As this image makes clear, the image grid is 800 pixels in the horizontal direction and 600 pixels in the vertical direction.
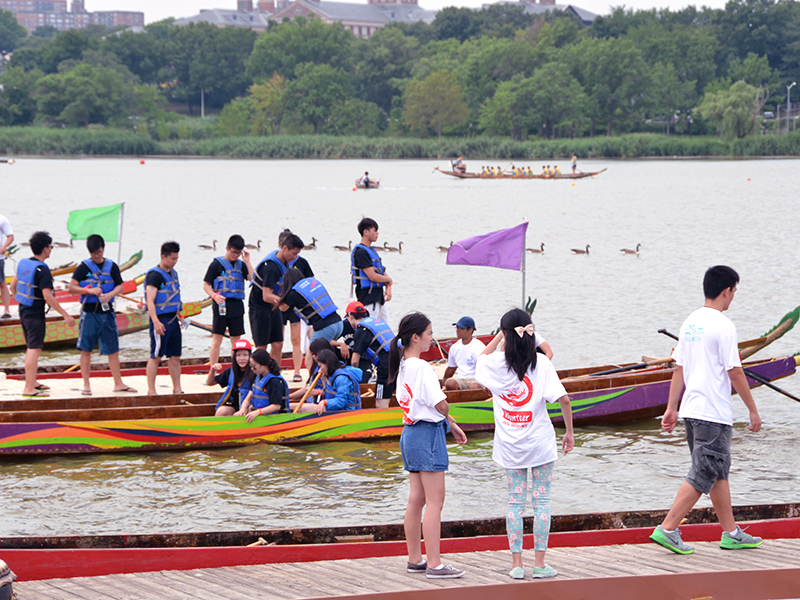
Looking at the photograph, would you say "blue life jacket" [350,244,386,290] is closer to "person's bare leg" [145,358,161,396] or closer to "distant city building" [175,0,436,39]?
"person's bare leg" [145,358,161,396]

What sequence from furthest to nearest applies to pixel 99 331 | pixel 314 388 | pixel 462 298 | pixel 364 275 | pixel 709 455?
pixel 462 298, pixel 364 275, pixel 99 331, pixel 314 388, pixel 709 455

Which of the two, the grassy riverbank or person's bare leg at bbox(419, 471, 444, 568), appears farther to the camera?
the grassy riverbank

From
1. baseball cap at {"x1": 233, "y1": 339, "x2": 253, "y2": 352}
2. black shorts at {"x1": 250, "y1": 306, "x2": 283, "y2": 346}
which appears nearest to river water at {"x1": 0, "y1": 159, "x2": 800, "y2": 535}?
baseball cap at {"x1": 233, "y1": 339, "x2": 253, "y2": 352}

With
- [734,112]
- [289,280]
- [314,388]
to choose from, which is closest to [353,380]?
[314,388]

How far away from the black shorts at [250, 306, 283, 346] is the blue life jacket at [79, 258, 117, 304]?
1.72m

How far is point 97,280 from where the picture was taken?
431 inches

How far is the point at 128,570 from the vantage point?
20.8 feet

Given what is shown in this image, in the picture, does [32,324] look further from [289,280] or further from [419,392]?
[419,392]

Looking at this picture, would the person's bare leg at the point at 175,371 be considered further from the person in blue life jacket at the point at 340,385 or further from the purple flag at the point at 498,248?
the purple flag at the point at 498,248

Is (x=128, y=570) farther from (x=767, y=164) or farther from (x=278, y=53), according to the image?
(x=278, y=53)

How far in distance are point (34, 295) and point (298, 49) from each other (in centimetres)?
12701

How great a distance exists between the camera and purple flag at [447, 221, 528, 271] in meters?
12.7

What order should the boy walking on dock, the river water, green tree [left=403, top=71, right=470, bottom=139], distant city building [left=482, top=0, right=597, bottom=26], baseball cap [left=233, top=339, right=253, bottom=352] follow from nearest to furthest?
1. the boy walking on dock
2. the river water
3. baseball cap [left=233, top=339, right=253, bottom=352]
4. green tree [left=403, top=71, right=470, bottom=139]
5. distant city building [left=482, top=0, right=597, bottom=26]

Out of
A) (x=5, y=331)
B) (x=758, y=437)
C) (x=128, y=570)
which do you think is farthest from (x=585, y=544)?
→ (x=5, y=331)
